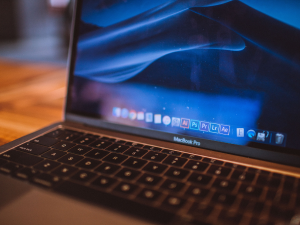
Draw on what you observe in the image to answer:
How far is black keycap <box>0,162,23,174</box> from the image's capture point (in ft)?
1.43

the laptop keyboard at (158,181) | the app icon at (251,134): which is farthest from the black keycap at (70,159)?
the app icon at (251,134)

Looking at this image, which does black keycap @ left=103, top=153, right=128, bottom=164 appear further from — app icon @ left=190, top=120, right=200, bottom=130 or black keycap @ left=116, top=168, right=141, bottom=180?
app icon @ left=190, top=120, right=200, bottom=130

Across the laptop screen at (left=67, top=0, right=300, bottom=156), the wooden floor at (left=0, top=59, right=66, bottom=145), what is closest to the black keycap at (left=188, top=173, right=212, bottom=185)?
the laptop screen at (left=67, top=0, right=300, bottom=156)

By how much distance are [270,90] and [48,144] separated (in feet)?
1.54

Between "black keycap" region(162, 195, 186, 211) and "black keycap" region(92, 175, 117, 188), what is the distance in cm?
10

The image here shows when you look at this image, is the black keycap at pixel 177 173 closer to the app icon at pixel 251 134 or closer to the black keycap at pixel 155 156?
the black keycap at pixel 155 156

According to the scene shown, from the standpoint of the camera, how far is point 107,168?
1.43 feet

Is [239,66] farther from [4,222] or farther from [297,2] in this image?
[4,222]

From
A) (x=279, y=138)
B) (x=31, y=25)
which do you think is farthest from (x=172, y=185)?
(x=31, y=25)

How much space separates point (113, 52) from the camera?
594mm

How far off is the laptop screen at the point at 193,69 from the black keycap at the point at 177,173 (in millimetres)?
105

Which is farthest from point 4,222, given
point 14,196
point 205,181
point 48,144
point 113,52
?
point 113,52

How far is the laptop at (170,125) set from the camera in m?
0.36

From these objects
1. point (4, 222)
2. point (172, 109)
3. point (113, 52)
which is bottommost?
point (4, 222)
